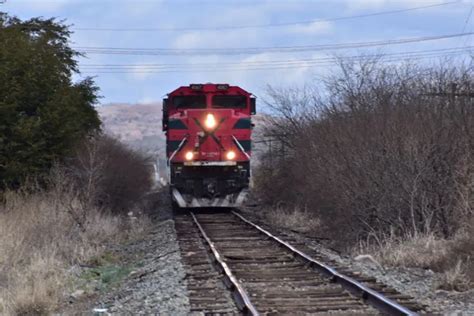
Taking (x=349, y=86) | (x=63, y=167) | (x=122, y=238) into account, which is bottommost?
(x=122, y=238)

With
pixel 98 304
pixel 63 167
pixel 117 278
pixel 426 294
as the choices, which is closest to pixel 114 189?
pixel 63 167

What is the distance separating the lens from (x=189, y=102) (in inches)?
1073

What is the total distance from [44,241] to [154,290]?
634 cm

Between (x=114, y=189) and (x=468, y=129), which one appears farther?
(x=114, y=189)

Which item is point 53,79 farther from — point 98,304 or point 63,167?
point 98,304

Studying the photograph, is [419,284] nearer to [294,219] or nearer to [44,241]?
[44,241]

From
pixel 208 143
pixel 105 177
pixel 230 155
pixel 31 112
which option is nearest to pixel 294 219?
pixel 230 155

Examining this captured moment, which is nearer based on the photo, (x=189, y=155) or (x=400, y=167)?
(x=400, y=167)

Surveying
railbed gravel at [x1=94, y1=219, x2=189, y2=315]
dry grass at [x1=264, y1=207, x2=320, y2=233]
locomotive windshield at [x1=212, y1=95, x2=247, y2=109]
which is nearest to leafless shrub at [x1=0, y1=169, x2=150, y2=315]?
railbed gravel at [x1=94, y1=219, x2=189, y2=315]

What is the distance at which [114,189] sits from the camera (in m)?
31.1

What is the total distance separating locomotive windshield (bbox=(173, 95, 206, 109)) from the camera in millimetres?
27203

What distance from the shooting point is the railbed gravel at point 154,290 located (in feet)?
34.9

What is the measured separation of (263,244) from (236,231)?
3826mm

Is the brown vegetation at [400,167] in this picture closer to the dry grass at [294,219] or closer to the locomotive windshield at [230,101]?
the dry grass at [294,219]
